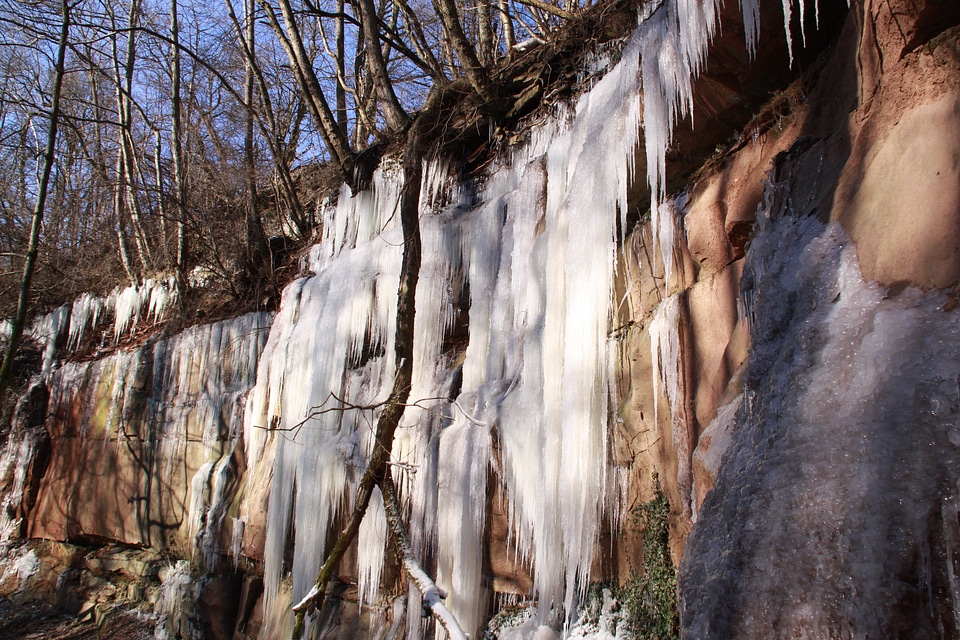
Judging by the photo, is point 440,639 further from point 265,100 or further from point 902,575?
point 265,100

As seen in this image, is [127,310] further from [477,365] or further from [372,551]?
[477,365]

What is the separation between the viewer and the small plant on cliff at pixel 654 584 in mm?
2883

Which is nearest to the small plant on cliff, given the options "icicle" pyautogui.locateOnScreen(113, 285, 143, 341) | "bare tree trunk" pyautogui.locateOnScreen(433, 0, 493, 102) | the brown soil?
"bare tree trunk" pyautogui.locateOnScreen(433, 0, 493, 102)

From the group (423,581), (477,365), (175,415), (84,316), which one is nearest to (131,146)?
(84,316)

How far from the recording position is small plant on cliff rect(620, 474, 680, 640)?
2.88 m

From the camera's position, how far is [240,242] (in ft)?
26.3

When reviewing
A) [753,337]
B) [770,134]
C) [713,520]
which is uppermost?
[770,134]

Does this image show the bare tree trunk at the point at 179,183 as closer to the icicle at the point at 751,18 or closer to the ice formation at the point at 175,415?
the ice formation at the point at 175,415

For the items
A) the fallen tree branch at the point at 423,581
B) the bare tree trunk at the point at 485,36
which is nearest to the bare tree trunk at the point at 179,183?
the bare tree trunk at the point at 485,36

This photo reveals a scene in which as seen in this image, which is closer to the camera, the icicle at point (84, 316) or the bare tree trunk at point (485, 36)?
the bare tree trunk at point (485, 36)

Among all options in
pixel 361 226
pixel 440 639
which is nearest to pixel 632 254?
pixel 440 639

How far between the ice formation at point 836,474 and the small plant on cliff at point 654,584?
1006mm

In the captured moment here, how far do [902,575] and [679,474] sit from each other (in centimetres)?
156

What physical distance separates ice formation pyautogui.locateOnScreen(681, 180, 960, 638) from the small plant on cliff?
1006mm
